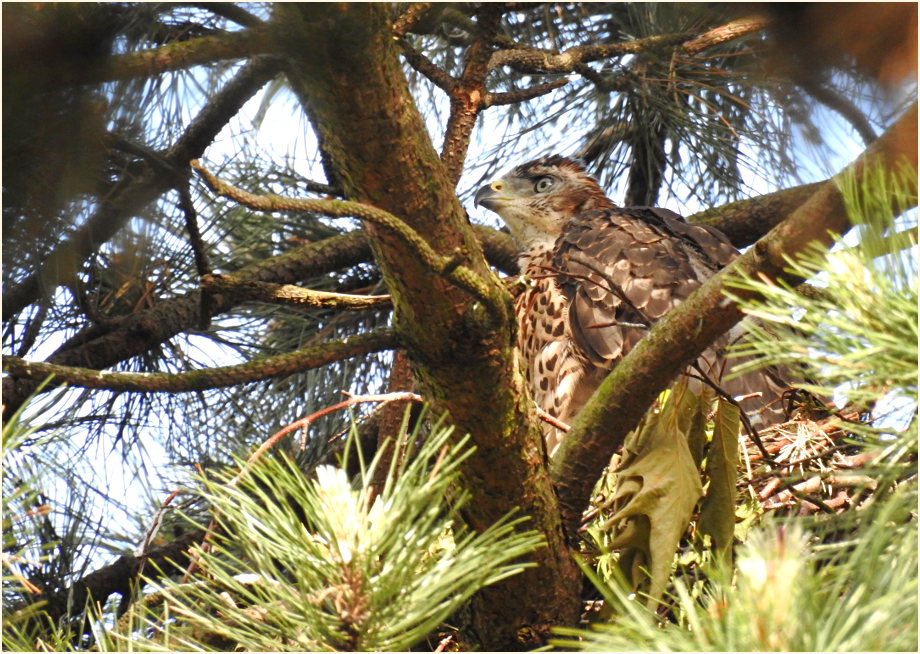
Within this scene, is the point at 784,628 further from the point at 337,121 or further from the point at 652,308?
the point at 652,308

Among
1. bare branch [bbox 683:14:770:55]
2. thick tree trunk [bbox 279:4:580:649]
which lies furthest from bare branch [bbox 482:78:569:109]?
thick tree trunk [bbox 279:4:580:649]

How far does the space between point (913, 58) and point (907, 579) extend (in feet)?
3.00

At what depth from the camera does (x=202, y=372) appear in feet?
7.29

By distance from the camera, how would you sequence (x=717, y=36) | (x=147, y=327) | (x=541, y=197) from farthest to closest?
(x=541, y=197), (x=147, y=327), (x=717, y=36)

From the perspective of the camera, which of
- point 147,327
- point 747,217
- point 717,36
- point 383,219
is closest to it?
point 383,219

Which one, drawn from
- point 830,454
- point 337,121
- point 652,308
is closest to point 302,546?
point 337,121

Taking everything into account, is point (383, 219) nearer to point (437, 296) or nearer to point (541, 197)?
point (437, 296)

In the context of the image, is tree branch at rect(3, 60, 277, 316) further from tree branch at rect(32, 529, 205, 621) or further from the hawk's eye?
the hawk's eye

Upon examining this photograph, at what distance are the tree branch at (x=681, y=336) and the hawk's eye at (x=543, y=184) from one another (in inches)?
106

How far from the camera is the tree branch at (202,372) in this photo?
2.04 metres

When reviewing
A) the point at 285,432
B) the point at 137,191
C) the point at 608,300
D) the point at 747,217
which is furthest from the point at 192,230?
the point at 747,217

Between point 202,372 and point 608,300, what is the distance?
1965 mm

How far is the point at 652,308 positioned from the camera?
384cm

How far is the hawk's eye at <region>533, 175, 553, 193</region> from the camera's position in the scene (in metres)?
5.06
